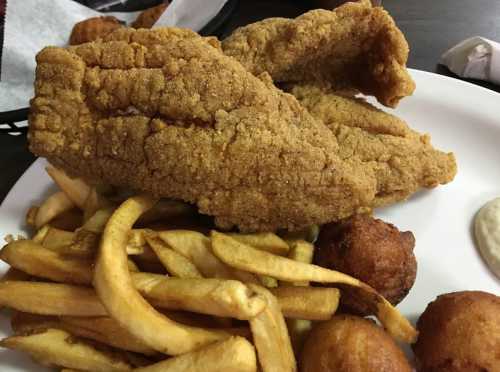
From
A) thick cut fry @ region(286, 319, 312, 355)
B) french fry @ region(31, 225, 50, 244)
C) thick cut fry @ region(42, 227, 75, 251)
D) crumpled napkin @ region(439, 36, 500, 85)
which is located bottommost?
thick cut fry @ region(286, 319, 312, 355)

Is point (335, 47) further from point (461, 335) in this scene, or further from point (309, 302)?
point (461, 335)

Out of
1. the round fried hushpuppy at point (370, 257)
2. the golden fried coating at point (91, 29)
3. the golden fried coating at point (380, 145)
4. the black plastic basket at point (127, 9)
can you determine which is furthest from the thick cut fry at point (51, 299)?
the golden fried coating at point (91, 29)

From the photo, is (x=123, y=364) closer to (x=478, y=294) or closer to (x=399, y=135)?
(x=478, y=294)

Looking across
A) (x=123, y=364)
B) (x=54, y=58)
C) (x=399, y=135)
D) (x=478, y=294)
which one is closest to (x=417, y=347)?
(x=478, y=294)

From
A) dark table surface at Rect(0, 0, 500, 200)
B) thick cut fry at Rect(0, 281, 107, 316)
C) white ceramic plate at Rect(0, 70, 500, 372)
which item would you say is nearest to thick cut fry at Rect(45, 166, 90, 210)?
white ceramic plate at Rect(0, 70, 500, 372)

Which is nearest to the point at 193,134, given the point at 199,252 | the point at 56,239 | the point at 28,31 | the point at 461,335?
the point at 199,252

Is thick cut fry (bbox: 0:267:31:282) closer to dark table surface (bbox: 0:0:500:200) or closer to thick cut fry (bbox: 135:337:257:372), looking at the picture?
thick cut fry (bbox: 135:337:257:372)
